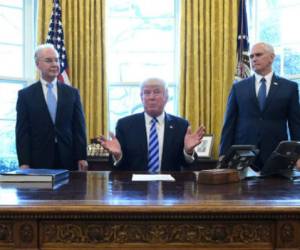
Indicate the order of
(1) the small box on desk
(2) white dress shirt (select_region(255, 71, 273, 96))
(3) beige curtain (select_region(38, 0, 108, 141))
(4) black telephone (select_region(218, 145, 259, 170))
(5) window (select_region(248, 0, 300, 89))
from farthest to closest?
(5) window (select_region(248, 0, 300, 89)) < (3) beige curtain (select_region(38, 0, 108, 141)) < (2) white dress shirt (select_region(255, 71, 273, 96)) < (4) black telephone (select_region(218, 145, 259, 170)) < (1) the small box on desk

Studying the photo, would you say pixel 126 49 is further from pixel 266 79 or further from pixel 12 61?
pixel 266 79

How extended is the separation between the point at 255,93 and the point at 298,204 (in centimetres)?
205

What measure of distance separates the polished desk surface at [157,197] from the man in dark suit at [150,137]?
836mm

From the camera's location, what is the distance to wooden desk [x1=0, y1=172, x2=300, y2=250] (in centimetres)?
136

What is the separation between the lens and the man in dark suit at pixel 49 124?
323cm

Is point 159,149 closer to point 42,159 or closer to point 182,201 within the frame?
point 42,159

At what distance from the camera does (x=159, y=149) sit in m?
2.84

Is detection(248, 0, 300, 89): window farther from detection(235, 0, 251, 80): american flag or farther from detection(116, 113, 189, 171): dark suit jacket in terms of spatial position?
detection(116, 113, 189, 171): dark suit jacket

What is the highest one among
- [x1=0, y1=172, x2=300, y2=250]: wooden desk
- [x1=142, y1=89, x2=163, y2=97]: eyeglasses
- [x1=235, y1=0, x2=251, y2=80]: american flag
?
[x1=235, y1=0, x2=251, y2=80]: american flag

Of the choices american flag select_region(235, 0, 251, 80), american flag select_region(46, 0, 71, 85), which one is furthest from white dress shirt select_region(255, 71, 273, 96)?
american flag select_region(46, 0, 71, 85)

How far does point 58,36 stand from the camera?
465 centimetres

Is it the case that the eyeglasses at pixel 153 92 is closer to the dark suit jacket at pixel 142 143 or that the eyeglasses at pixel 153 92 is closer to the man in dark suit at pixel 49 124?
the dark suit jacket at pixel 142 143

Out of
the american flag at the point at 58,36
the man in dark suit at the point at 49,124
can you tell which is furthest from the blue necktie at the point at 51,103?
the american flag at the point at 58,36

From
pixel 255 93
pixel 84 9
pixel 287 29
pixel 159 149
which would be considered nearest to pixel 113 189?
pixel 159 149
